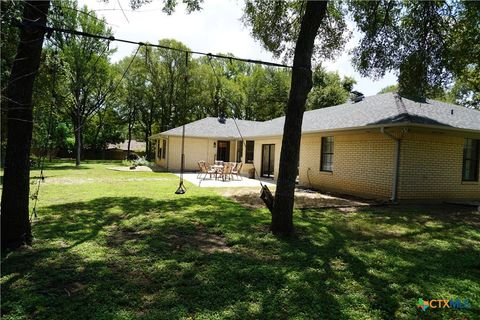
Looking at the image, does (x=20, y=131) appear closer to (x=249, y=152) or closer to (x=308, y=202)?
(x=308, y=202)

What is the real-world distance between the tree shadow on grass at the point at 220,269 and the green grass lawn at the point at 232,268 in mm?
16

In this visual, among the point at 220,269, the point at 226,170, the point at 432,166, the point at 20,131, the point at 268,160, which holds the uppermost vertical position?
the point at 20,131

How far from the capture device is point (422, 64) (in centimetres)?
970

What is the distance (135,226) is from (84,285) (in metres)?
2.77

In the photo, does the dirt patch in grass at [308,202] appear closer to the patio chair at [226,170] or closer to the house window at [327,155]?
the house window at [327,155]

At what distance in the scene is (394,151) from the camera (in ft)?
33.6

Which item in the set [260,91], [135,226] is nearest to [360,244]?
[135,226]

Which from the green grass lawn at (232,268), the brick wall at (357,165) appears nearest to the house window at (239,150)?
the brick wall at (357,165)

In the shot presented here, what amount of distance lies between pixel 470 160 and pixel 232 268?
11.5m

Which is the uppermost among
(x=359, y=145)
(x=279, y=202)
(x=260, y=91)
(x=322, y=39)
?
(x=260, y=91)

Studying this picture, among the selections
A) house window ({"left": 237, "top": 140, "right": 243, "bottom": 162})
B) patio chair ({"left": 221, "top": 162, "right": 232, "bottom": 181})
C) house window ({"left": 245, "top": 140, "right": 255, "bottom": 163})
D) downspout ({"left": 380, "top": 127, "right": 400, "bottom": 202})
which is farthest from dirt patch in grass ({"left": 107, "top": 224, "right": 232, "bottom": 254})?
house window ({"left": 237, "top": 140, "right": 243, "bottom": 162})

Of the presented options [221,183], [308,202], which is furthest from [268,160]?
[308,202]

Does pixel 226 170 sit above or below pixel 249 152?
below

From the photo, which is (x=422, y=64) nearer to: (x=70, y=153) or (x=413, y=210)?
(x=413, y=210)
